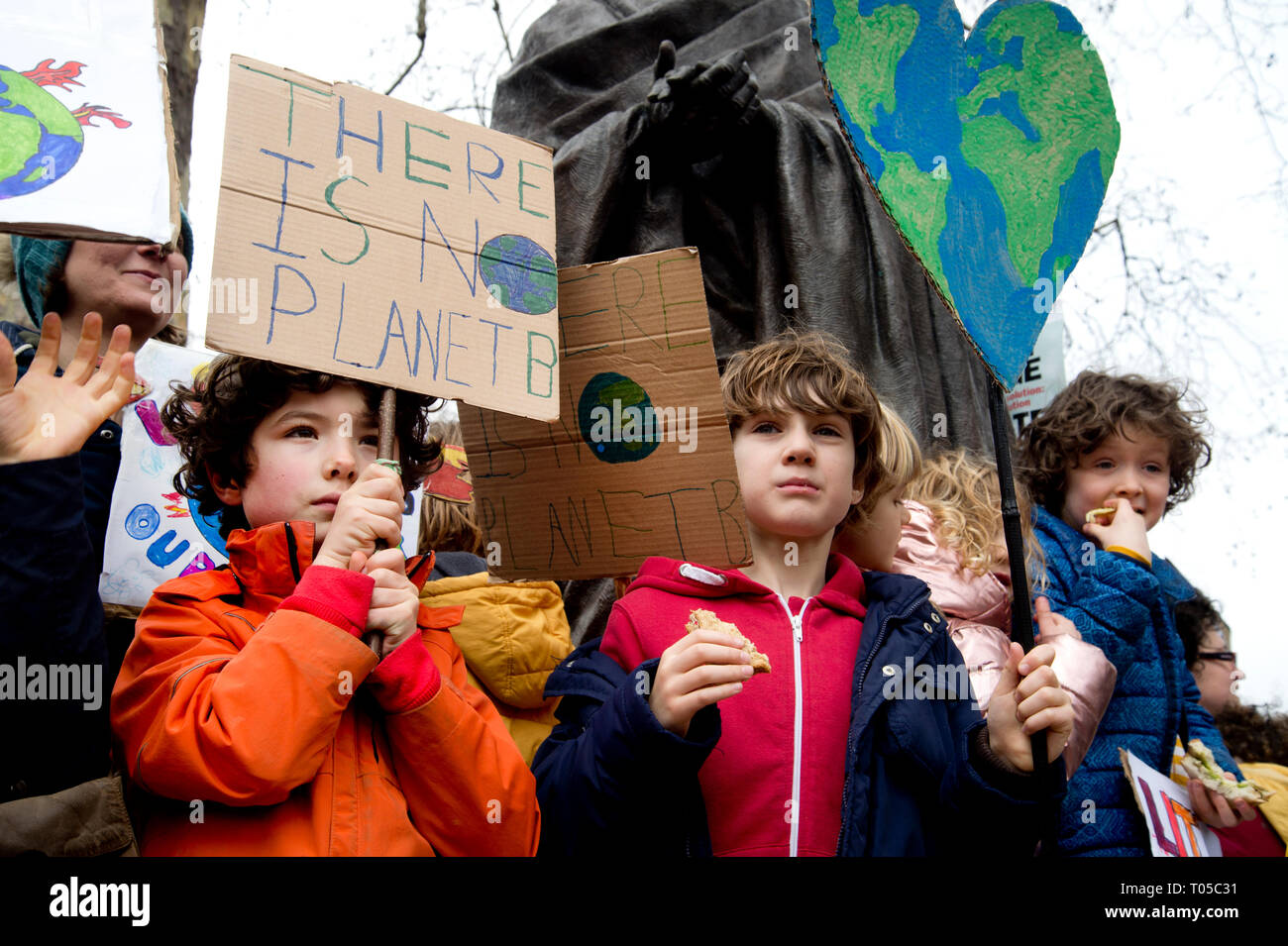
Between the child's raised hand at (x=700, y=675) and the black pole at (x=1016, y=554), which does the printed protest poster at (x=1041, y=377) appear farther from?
the child's raised hand at (x=700, y=675)

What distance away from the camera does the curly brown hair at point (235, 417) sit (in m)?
1.80

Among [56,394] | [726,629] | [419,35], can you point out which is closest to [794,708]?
[726,629]

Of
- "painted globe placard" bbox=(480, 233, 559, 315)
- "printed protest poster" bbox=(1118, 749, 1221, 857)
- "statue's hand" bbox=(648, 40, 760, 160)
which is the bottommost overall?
"printed protest poster" bbox=(1118, 749, 1221, 857)

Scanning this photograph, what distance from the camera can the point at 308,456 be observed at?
5.68 ft

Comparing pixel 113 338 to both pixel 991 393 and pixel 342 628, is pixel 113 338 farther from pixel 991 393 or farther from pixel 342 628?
pixel 991 393

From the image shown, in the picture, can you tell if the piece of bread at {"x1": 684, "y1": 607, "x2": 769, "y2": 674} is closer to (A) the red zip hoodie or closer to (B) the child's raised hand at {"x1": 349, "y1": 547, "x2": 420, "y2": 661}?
(A) the red zip hoodie

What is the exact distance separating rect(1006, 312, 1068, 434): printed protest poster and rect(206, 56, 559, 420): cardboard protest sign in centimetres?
291

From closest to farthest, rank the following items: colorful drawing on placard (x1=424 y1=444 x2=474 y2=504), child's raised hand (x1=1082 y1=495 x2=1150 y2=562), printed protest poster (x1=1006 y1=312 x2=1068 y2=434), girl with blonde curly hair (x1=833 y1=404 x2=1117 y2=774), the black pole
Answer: the black pole → girl with blonde curly hair (x1=833 y1=404 x2=1117 y2=774) → child's raised hand (x1=1082 y1=495 x2=1150 y2=562) → colorful drawing on placard (x1=424 y1=444 x2=474 y2=504) → printed protest poster (x1=1006 y1=312 x2=1068 y2=434)

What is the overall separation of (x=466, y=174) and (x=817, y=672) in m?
1.04

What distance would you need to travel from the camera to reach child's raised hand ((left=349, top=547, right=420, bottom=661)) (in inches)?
58.7

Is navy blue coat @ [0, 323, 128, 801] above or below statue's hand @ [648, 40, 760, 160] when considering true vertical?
below

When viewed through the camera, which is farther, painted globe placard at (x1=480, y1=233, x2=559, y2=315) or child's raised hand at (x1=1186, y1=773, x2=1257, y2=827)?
child's raised hand at (x1=1186, y1=773, x2=1257, y2=827)

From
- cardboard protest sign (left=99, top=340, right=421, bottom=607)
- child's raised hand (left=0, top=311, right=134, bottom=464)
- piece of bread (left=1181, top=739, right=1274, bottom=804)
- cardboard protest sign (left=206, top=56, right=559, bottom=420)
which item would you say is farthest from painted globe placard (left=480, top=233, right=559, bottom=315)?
piece of bread (left=1181, top=739, right=1274, bottom=804)
